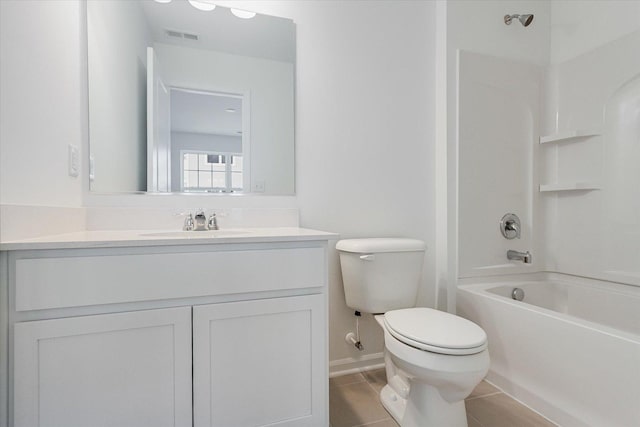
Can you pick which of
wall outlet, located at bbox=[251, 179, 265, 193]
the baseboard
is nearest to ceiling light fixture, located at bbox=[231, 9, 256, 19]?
wall outlet, located at bbox=[251, 179, 265, 193]

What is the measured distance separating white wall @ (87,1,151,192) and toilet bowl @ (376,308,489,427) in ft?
4.40

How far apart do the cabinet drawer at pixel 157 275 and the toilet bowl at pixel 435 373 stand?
1.36ft

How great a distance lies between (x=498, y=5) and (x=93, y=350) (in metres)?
2.69

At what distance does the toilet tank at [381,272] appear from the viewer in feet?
5.08

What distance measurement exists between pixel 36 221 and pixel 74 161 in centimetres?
38

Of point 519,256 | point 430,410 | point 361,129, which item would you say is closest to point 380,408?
point 430,410

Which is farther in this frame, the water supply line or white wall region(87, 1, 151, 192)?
the water supply line

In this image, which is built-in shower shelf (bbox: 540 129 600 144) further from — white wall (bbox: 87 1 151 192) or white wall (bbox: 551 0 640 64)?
white wall (bbox: 87 1 151 192)

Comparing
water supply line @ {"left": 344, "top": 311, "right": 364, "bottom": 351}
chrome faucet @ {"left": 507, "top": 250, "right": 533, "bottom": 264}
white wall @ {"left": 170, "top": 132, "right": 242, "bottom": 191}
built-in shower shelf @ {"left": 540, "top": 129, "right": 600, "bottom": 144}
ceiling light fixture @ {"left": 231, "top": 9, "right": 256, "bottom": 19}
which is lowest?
water supply line @ {"left": 344, "top": 311, "right": 364, "bottom": 351}

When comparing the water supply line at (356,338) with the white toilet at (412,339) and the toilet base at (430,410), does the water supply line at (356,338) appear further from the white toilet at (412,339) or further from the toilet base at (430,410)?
the toilet base at (430,410)

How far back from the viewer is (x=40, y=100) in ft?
3.57

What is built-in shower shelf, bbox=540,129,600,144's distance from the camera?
1921mm

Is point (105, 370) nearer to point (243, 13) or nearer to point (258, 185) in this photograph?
point (258, 185)

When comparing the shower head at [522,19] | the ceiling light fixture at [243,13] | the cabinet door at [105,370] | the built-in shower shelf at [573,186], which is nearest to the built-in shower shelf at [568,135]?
the built-in shower shelf at [573,186]
